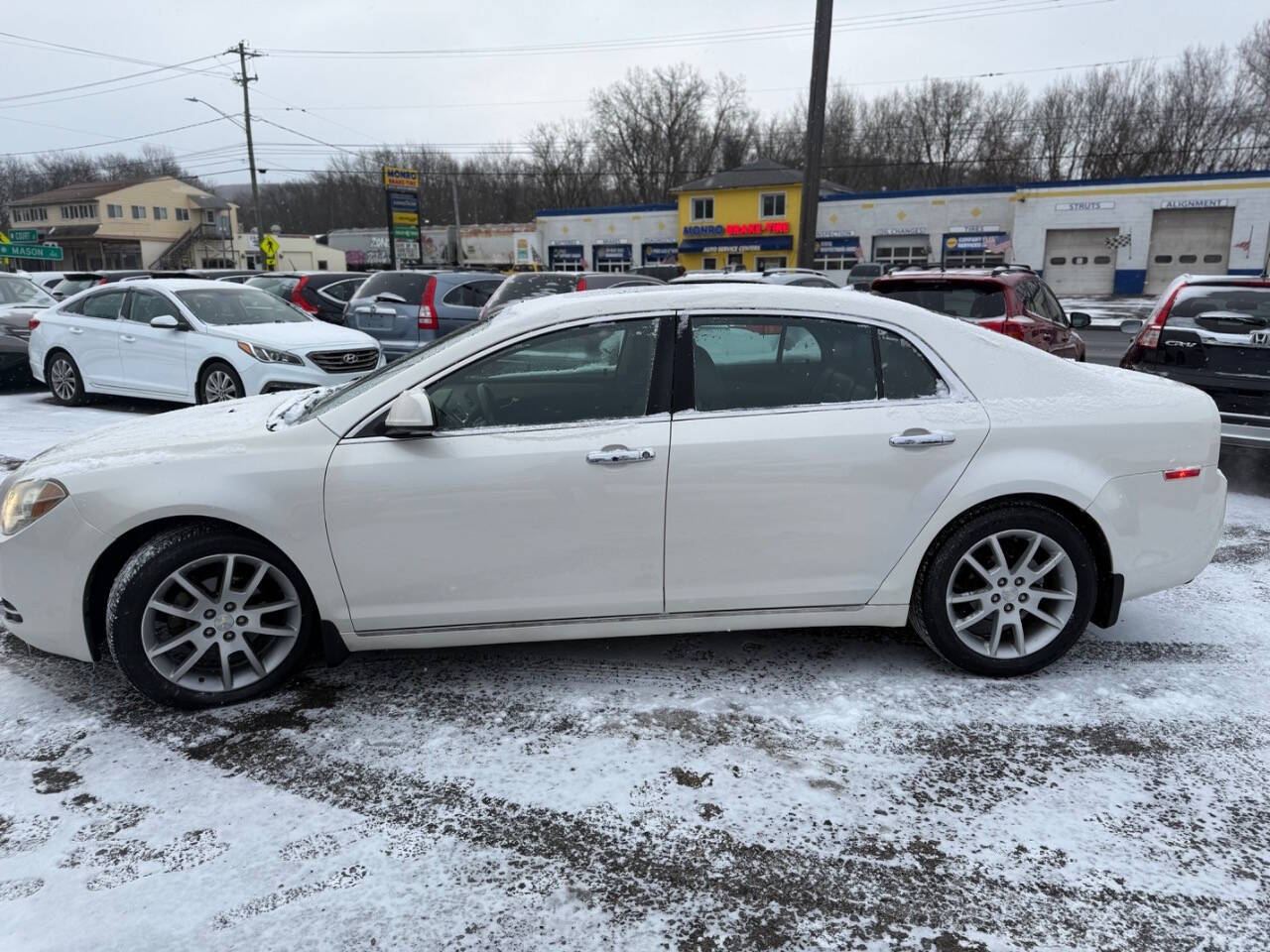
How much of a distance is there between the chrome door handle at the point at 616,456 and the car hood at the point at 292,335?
22.9 feet

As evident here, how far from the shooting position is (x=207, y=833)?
260cm

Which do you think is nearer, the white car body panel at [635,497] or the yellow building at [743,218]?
the white car body panel at [635,497]

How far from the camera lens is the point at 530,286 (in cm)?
1180

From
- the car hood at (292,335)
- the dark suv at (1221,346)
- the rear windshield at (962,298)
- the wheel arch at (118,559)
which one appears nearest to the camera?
the wheel arch at (118,559)

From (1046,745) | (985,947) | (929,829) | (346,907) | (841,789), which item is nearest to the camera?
(985,947)

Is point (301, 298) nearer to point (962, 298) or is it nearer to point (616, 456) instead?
point (962, 298)

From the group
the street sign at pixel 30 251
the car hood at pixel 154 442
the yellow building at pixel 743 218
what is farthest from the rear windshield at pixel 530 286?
the yellow building at pixel 743 218

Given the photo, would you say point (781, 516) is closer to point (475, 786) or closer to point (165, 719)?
point (475, 786)

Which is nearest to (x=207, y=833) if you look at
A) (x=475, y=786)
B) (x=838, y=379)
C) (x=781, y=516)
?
(x=475, y=786)

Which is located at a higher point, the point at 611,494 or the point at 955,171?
the point at 955,171

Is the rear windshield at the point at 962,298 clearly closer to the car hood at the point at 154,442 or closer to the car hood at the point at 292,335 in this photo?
the car hood at the point at 292,335

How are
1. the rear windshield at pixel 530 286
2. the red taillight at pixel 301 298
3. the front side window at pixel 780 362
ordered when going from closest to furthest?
1. the front side window at pixel 780 362
2. the rear windshield at pixel 530 286
3. the red taillight at pixel 301 298

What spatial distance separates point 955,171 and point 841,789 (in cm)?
7471

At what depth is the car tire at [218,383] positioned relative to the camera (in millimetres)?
9242
